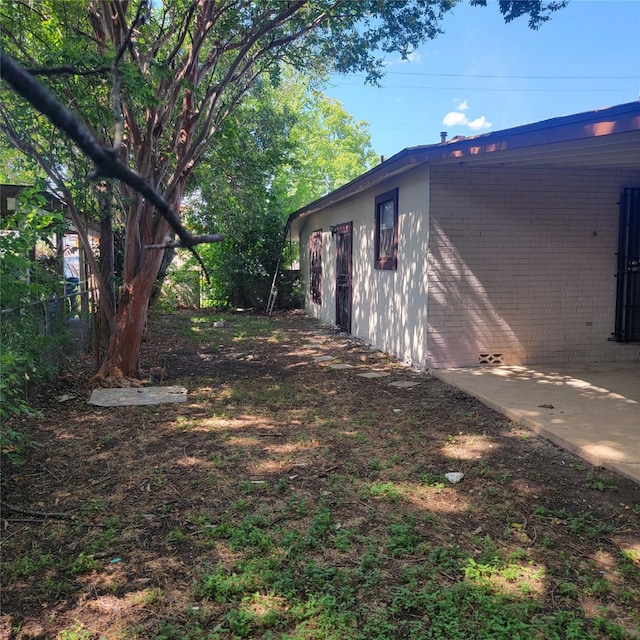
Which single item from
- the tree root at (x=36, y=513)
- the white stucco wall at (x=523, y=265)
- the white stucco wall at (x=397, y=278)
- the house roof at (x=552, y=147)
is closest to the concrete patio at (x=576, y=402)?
the white stucco wall at (x=523, y=265)

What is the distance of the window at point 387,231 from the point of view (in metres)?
8.35

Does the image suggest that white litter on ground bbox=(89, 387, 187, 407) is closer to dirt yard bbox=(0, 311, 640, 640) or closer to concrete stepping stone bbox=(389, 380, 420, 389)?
dirt yard bbox=(0, 311, 640, 640)

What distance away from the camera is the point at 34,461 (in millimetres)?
4059

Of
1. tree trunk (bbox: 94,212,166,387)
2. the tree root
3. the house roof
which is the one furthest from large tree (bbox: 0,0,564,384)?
the tree root

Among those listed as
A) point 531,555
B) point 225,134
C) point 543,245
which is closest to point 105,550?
point 531,555

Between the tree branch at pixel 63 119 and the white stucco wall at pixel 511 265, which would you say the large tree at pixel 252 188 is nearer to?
Result: the tree branch at pixel 63 119

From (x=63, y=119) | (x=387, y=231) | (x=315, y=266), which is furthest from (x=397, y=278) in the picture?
(x=63, y=119)

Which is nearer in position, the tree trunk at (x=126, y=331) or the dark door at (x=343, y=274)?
the tree trunk at (x=126, y=331)

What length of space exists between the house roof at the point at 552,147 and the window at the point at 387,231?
58 centimetres

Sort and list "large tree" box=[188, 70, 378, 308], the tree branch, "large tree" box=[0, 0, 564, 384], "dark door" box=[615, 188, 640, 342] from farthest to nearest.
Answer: "large tree" box=[188, 70, 378, 308], "dark door" box=[615, 188, 640, 342], "large tree" box=[0, 0, 564, 384], the tree branch

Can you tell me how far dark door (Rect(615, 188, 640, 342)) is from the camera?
7.41 metres

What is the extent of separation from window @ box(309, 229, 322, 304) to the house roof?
607 centimetres

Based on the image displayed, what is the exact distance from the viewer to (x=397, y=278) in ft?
27.3

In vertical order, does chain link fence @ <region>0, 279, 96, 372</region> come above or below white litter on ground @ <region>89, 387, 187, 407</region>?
above
